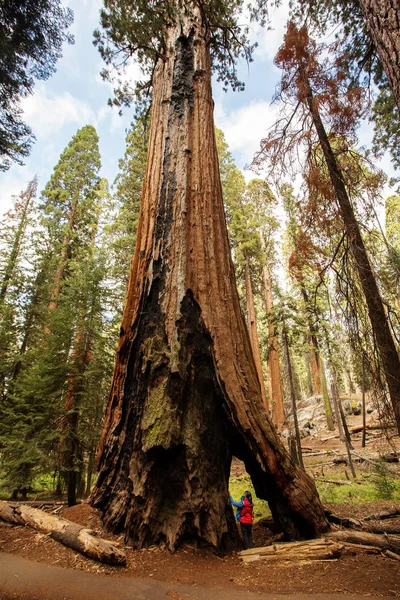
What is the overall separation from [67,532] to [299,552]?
7.82 ft

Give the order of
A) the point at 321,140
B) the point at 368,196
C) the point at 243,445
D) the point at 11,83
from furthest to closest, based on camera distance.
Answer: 1. the point at 321,140
2. the point at 11,83
3. the point at 368,196
4. the point at 243,445

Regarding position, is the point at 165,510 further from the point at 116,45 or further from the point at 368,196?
the point at 116,45

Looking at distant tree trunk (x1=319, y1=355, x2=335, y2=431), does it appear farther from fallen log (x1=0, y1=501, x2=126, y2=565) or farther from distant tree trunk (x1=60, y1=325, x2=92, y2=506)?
fallen log (x1=0, y1=501, x2=126, y2=565)

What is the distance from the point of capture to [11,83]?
234 inches

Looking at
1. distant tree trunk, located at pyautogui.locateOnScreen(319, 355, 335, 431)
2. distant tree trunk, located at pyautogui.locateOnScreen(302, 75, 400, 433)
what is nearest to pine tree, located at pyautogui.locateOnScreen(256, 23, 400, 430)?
distant tree trunk, located at pyautogui.locateOnScreen(302, 75, 400, 433)

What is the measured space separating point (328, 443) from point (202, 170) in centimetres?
1790

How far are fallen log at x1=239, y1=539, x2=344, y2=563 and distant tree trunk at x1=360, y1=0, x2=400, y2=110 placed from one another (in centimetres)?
425

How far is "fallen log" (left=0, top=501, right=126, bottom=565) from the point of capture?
2.76 meters

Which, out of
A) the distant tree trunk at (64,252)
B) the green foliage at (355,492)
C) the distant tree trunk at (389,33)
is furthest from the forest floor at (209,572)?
the distant tree trunk at (64,252)

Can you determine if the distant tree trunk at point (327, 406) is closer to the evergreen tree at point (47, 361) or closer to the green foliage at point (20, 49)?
the evergreen tree at point (47, 361)

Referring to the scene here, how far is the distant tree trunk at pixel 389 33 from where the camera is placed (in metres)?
2.46

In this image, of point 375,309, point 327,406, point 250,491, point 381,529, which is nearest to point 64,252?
point 250,491

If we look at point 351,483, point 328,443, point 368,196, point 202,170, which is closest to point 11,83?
point 202,170

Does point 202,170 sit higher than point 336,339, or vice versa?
point 336,339
